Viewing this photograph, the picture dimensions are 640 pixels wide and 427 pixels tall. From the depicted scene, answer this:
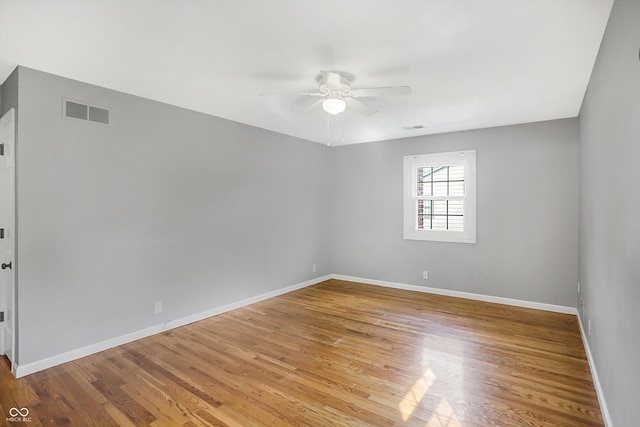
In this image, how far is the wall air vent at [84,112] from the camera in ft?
9.49

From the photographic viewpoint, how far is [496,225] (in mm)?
4602

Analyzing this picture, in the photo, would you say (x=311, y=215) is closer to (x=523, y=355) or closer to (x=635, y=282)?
(x=523, y=355)

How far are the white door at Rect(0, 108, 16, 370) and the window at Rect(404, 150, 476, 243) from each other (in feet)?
15.6

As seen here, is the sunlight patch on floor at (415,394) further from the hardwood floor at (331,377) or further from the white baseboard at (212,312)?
the white baseboard at (212,312)

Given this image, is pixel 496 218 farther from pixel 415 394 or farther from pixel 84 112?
pixel 84 112

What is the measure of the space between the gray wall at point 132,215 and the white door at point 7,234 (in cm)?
12

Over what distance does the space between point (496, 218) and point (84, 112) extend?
5.01 metres

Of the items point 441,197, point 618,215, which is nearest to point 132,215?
point 618,215

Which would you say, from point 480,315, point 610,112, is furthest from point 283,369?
point 610,112

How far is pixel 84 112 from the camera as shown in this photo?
299 centimetres

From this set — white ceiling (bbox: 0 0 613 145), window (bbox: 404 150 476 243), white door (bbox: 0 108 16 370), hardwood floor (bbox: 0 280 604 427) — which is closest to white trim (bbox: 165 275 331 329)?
hardwood floor (bbox: 0 280 604 427)

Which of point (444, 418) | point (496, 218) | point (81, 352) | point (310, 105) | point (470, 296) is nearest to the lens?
point (444, 418)

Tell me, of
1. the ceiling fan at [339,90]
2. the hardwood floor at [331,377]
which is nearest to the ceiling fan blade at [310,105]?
the ceiling fan at [339,90]

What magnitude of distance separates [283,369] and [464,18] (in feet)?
9.40
